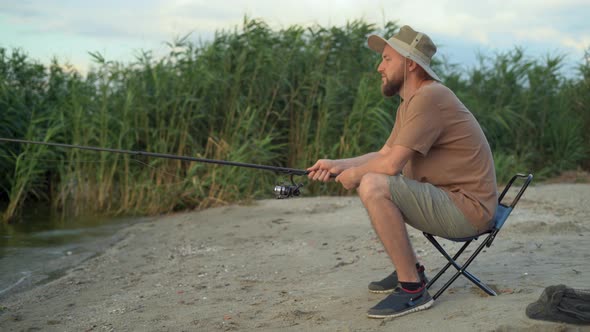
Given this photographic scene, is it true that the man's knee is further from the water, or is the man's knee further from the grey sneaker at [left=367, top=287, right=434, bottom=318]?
the water

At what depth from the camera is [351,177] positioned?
4012 millimetres

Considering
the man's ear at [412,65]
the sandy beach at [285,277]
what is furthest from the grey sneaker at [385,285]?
the man's ear at [412,65]

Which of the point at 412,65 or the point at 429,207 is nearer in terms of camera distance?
the point at 429,207

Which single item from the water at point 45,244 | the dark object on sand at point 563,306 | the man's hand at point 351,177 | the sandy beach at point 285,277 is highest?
the man's hand at point 351,177

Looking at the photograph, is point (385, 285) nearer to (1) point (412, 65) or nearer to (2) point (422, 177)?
(2) point (422, 177)

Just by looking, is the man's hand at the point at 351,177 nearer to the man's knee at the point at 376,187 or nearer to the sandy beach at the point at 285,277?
the man's knee at the point at 376,187

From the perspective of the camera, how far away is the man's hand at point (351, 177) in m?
3.99

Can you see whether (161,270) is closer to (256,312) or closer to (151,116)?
(256,312)

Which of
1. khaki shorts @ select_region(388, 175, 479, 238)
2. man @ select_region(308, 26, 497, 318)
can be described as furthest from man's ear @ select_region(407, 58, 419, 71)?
khaki shorts @ select_region(388, 175, 479, 238)

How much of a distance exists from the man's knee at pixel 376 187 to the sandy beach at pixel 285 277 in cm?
67

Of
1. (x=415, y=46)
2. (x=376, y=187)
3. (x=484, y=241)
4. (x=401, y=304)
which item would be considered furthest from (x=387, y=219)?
(x=415, y=46)

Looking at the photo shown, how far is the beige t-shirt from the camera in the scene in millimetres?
3791

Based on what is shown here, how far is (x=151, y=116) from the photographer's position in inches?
379

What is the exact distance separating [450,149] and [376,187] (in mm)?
483
